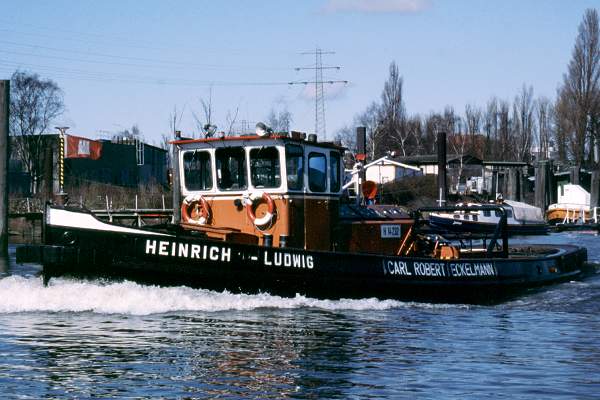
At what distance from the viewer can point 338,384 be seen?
1072cm

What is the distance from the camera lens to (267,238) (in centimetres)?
1656

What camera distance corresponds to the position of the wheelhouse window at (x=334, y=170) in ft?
57.8

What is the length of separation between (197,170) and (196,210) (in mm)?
704

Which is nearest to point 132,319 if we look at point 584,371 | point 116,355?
point 116,355

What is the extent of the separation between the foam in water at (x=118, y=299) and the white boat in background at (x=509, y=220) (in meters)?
33.3

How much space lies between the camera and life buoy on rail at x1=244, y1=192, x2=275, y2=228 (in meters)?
16.7

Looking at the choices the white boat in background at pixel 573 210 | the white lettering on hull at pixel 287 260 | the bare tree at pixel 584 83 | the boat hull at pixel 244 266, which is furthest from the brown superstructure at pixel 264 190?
the bare tree at pixel 584 83

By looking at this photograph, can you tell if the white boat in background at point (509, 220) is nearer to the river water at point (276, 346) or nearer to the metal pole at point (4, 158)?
the metal pole at point (4, 158)

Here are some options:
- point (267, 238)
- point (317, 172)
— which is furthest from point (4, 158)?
point (267, 238)

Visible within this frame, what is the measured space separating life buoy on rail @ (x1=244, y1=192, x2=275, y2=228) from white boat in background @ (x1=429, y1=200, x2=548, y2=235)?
32700 mm

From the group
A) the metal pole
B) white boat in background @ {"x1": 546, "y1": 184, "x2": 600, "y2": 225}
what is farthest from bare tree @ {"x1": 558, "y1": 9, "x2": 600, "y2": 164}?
the metal pole

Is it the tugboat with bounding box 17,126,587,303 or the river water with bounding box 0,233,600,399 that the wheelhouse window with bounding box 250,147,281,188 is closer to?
the tugboat with bounding box 17,126,587,303

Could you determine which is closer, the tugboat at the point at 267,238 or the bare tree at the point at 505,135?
the tugboat at the point at 267,238

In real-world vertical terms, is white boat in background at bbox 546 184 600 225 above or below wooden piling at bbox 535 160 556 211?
below
